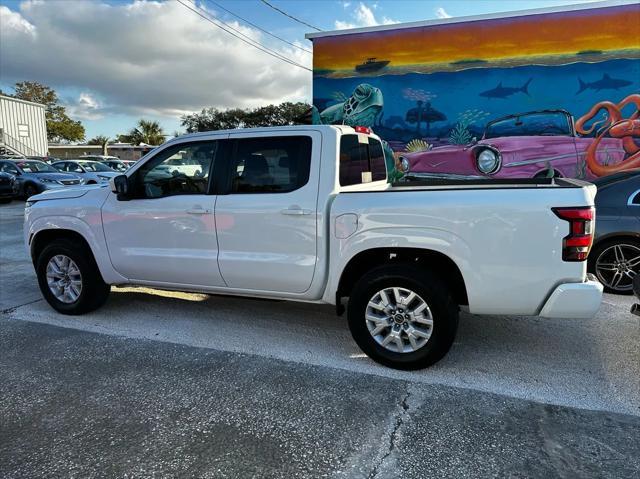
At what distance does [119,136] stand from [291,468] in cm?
8051

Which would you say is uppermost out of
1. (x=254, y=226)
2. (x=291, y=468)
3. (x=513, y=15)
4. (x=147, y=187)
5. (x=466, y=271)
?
(x=513, y=15)

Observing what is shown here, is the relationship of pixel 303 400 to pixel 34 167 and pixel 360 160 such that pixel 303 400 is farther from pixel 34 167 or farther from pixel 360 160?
pixel 34 167

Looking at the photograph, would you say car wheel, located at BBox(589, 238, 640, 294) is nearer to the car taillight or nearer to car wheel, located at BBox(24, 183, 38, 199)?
the car taillight

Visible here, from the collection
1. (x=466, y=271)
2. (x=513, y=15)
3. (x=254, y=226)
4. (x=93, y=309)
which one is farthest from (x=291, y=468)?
(x=513, y=15)

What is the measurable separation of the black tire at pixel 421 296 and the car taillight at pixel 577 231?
2.84 ft

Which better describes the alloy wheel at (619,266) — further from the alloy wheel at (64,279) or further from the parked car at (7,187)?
the parked car at (7,187)

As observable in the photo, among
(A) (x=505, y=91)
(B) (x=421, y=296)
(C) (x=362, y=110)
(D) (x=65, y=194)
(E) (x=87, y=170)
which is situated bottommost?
(B) (x=421, y=296)

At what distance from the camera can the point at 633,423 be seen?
2928 millimetres

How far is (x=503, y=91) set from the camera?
9.47m

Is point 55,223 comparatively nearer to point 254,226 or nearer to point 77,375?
point 77,375

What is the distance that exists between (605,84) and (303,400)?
8863 millimetres

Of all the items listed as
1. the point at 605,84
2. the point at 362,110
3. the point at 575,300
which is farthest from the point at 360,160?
the point at 605,84

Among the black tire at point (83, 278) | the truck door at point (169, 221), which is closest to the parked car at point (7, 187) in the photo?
Result: the black tire at point (83, 278)

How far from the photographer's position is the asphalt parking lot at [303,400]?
8.52 feet
